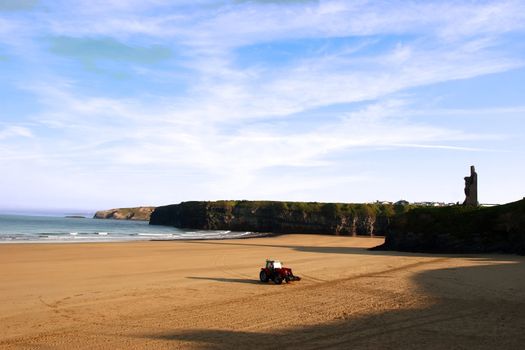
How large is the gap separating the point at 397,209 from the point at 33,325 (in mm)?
91959

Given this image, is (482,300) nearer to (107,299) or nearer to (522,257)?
(107,299)

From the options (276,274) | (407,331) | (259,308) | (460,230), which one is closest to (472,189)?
(460,230)

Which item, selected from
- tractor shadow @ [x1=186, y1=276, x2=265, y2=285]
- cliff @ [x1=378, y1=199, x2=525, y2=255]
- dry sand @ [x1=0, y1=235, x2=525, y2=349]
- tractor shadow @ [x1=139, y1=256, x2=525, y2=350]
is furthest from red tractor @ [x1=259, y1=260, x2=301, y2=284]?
cliff @ [x1=378, y1=199, x2=525, y2=255]

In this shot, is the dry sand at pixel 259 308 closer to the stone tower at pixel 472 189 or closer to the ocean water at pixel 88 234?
the stone tower at pixel 472 189

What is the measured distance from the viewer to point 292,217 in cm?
9994

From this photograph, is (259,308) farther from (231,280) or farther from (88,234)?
(88,234)

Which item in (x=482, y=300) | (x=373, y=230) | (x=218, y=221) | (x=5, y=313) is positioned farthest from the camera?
(x=218, y=221)

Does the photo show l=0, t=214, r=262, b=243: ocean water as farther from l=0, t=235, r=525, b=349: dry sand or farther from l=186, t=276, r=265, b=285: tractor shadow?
l=186, t=276, r=265, b=285: tractor shadow

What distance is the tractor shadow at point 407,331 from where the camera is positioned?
1048 cm

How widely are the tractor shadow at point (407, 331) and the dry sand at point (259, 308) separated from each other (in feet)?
0.09

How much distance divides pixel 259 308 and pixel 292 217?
3358 inches

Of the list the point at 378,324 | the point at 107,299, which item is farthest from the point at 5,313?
the point at 378,324

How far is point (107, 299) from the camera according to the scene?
55.3 feet

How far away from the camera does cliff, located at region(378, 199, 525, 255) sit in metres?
37.9
